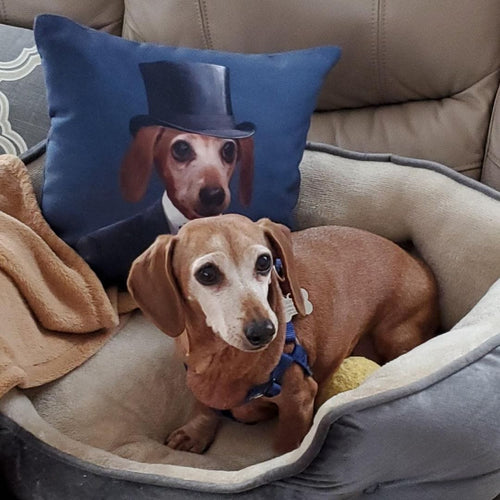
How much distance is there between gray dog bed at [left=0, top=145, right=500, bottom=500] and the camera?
0.90 m

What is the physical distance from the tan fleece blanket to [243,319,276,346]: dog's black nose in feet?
1.23

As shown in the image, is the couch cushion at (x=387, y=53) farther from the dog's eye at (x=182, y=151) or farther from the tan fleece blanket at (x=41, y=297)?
the tan fleece blanket at (x=41, y=297)

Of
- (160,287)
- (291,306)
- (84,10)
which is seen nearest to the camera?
(160,287)

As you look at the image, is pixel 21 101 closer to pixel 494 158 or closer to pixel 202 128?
pixel 202 128

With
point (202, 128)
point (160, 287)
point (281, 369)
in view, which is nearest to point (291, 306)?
point (281, 369)

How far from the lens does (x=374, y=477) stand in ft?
3.07

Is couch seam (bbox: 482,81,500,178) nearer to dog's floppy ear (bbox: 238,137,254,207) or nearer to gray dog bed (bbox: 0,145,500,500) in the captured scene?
gray dog bed (bbox: 0,145,500,500)

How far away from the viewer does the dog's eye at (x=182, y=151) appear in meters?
1.18

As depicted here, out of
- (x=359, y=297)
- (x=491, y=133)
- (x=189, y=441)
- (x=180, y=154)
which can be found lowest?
(x=189, y=441)

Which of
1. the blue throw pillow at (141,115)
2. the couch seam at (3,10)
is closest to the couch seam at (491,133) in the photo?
the blue throw pillow at (141,115)

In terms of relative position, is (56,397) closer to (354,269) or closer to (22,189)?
(22,189)

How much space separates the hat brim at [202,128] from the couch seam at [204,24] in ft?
0.94

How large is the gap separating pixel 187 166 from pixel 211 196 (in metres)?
0.06

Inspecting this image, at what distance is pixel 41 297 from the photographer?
1.20 m
